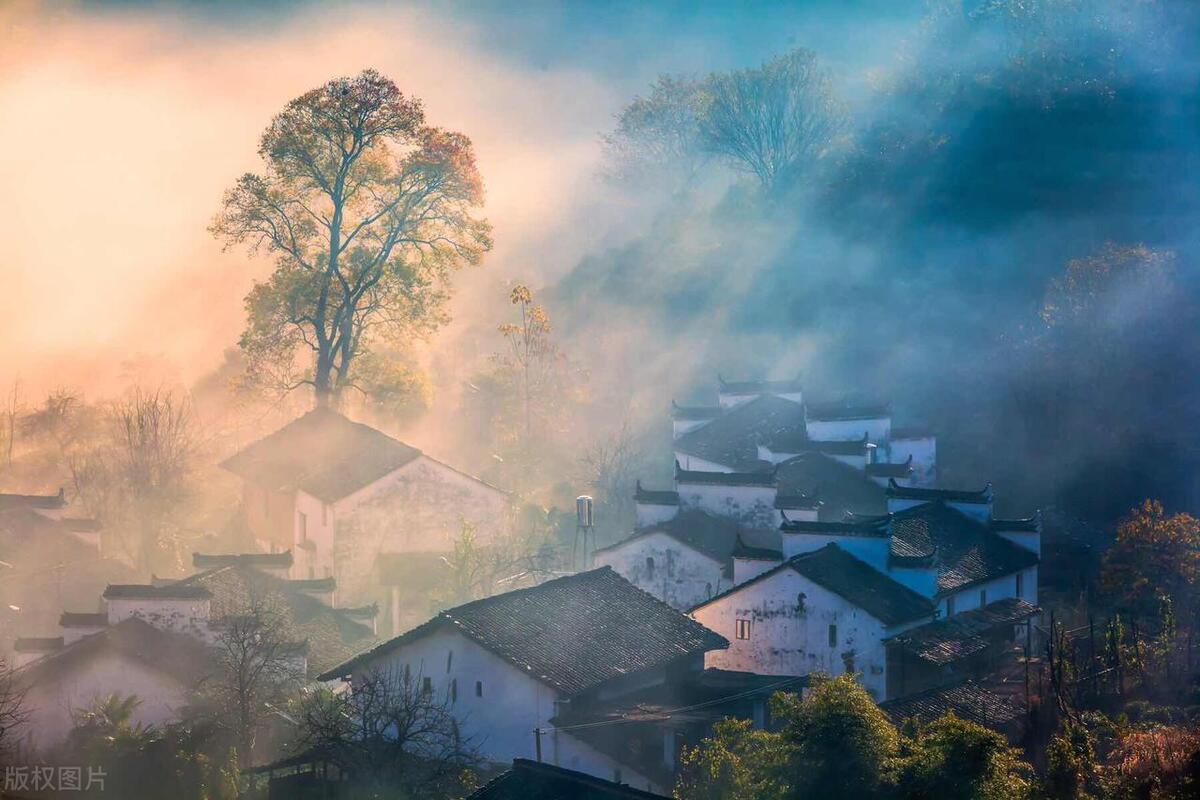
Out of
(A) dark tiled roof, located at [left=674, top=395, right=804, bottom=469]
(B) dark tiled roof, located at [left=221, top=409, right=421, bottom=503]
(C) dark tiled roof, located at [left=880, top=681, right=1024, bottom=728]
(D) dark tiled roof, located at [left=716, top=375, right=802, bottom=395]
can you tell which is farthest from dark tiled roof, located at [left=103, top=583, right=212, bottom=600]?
(D) dark tiled roof, located at [left=716, top=375, right=802, bottom=395]

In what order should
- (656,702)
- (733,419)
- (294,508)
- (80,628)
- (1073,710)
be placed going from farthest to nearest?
(733,419) < (294,508) < (80,628) < (656,702) < (1073,710)

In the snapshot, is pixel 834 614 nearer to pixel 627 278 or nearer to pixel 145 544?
pixel 145 544

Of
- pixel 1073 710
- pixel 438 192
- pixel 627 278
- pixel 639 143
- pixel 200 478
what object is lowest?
pixel 1073 710

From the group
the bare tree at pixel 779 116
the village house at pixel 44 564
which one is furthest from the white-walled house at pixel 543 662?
the bare tree at pixel 779 116

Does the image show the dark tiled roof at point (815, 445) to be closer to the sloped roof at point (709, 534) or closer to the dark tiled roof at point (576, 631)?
the sloped roof at point (709, 534)

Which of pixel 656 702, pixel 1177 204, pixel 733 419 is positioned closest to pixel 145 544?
pixel 733 419

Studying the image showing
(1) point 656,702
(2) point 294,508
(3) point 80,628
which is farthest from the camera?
(2) point 294,508

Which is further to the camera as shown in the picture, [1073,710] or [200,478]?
[200,478]
